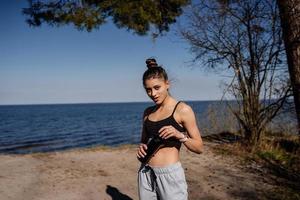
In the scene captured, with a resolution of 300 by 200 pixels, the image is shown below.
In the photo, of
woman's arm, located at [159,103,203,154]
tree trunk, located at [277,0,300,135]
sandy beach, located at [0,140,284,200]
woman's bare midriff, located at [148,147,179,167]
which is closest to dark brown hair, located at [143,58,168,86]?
woman's arm, located at [159,103,203,154]

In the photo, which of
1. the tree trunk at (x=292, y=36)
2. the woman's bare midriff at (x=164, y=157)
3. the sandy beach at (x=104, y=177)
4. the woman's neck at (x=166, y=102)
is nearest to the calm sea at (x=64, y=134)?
the tree trunk at (x=292, y=36)

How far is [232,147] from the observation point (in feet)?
31.1

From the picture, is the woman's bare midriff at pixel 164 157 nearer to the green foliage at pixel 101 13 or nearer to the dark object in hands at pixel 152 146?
the dark object in hands at pixel 152 146

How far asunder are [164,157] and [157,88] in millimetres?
569

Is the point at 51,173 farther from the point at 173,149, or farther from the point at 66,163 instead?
the point at 173,149

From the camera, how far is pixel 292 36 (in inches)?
Result: 313

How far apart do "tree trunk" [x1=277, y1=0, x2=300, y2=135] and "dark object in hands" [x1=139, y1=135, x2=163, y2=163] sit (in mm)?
6331

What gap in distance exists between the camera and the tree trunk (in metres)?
7.84

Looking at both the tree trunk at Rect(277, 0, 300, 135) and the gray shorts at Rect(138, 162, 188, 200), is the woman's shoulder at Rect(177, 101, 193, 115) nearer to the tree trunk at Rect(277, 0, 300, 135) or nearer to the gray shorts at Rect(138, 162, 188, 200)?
the gray shorts at Rect(138, 162, 188, 200)

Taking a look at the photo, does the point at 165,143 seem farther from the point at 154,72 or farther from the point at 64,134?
the point at 64,134

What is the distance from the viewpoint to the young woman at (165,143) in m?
2.72

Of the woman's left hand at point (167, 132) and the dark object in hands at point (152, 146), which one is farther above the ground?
the woman's left hand at point (167, 132)

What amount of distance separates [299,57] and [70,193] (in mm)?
5942

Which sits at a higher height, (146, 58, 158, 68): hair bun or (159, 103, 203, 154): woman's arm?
(146, 58, 158, 68): hair bun
